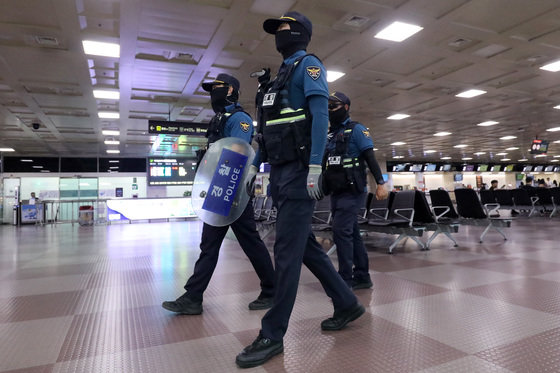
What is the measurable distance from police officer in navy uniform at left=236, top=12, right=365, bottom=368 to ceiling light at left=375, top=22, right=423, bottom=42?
631 cm

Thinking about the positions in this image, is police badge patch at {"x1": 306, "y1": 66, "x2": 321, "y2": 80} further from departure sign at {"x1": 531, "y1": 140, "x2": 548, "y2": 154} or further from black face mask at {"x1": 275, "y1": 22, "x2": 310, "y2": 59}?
departure sign at {"x1": 531, "y1": 140, "x2": 548, "y2": 154}

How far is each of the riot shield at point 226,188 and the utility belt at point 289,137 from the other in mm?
625

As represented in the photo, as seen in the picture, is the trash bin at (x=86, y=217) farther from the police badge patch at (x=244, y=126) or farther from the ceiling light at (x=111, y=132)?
the police badge patch at (x=244, y=126)

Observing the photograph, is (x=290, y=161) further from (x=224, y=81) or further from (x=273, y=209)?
(x=273, y=209)

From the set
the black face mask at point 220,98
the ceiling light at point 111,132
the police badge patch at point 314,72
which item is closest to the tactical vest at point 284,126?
the police badge patch at point 314,72

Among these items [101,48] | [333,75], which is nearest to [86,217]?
[101,48]

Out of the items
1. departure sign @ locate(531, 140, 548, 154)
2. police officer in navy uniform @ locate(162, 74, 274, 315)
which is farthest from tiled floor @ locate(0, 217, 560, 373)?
departure sign @ locate(531, 140, 548, 154)

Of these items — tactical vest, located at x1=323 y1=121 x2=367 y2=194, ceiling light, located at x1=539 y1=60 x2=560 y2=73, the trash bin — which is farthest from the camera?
the trash bin

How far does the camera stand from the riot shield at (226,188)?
2.61 meters

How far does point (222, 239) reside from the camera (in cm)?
284

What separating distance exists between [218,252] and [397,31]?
273 inches

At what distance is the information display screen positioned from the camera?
21.7m

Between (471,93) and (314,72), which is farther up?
(471,93)

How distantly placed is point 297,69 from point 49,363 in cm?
214
